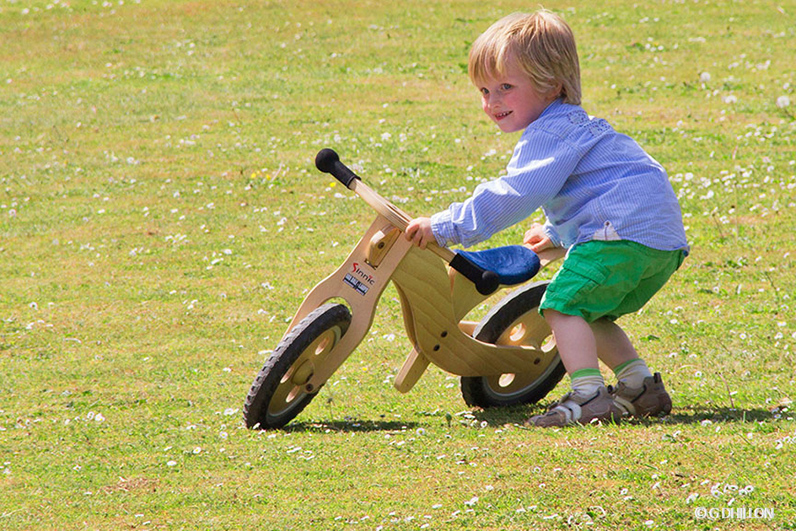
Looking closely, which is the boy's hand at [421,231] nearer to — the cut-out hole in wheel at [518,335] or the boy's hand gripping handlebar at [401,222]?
the boy's hand gripping handlebar at [401,222]

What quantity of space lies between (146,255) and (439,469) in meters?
5.77

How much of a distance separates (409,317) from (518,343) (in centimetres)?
71

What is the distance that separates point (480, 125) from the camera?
13.7m

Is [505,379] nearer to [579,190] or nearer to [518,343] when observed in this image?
[518,343]

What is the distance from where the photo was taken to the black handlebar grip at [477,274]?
15.4 ft

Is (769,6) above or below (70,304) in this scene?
above

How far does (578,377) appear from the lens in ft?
15.9

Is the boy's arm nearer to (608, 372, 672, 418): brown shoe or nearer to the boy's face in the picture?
the boy's face

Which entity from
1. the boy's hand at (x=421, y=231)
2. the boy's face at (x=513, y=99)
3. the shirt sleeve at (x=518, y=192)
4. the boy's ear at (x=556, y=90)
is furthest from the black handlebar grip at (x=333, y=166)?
the boy's ear at (x=556, y=90)

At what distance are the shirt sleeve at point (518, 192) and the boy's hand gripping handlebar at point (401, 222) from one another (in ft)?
0.29

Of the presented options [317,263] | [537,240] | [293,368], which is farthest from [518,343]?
[317,263]

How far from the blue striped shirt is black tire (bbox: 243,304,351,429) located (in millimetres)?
677

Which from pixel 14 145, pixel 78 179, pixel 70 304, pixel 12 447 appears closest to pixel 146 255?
pixel 70 304

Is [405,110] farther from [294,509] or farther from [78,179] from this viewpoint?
[294,509]
